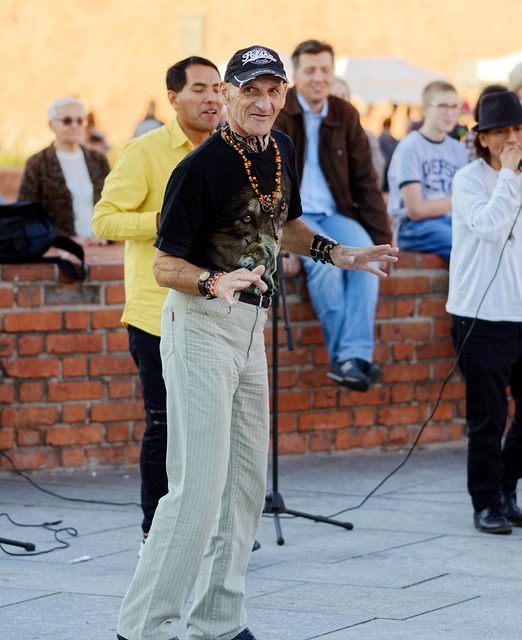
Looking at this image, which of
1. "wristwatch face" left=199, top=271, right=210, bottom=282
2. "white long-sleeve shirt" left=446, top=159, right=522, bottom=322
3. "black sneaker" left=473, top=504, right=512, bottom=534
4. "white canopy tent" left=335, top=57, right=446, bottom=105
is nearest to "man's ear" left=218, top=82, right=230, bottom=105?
"wristwatch face" left=199, top=271, right=210, bottom=282

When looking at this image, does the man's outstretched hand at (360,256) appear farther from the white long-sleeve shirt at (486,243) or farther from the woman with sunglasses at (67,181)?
the woman with sunglasses at (67,181)

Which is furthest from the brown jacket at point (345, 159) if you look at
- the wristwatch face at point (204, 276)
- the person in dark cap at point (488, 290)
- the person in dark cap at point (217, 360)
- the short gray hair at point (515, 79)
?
the wristwatch face at point (204, 276)

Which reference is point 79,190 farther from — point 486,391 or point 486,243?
point 486,391

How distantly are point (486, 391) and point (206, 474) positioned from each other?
96.6 inches

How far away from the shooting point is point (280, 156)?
4.55 metres

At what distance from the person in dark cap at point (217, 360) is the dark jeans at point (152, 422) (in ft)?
4.32

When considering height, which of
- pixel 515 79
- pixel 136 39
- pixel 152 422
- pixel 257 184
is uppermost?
pixel 136 39

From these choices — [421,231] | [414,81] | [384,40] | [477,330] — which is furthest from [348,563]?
[384,40]

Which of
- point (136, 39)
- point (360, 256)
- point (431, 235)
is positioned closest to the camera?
point (360, 256)

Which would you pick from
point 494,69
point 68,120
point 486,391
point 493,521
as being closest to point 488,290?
point 486,391

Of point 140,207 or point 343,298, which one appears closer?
point 140,207

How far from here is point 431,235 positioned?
8758 mm

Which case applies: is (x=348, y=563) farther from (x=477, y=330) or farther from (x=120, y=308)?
(x=120, y=308)

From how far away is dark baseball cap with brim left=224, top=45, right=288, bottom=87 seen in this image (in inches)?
170
